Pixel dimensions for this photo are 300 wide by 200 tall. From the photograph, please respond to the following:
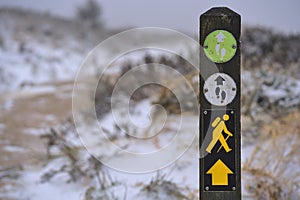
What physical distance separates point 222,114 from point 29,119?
635cm

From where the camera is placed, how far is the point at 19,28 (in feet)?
64.5

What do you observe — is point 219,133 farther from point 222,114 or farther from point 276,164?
point 276,164

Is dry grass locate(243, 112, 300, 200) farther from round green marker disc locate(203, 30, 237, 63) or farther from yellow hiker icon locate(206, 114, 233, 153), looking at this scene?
round green marker disc locate(203, 30, 237, 63)

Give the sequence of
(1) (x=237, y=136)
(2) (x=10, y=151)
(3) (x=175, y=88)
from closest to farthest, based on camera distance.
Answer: (1) (x=237, y=136)
(3) (x=175, y=88)
(2) (x=10, y=151)

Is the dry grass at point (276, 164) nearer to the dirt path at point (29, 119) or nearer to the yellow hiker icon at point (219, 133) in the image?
the yellow hiker icon at point (219, 133)

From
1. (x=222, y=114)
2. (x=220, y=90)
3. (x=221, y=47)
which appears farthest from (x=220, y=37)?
(x=222, y=114)

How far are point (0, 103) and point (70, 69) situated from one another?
6.77 m

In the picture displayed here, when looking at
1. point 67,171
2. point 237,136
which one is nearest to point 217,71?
point 237,136

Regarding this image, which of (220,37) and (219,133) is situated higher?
(220,37)

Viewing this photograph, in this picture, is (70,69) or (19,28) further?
(19,28)

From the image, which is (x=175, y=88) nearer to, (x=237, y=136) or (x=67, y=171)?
(x=67, y=171)

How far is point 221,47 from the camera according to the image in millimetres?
2180

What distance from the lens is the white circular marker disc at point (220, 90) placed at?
7.13ft

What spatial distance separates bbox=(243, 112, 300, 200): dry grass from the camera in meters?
3.28
